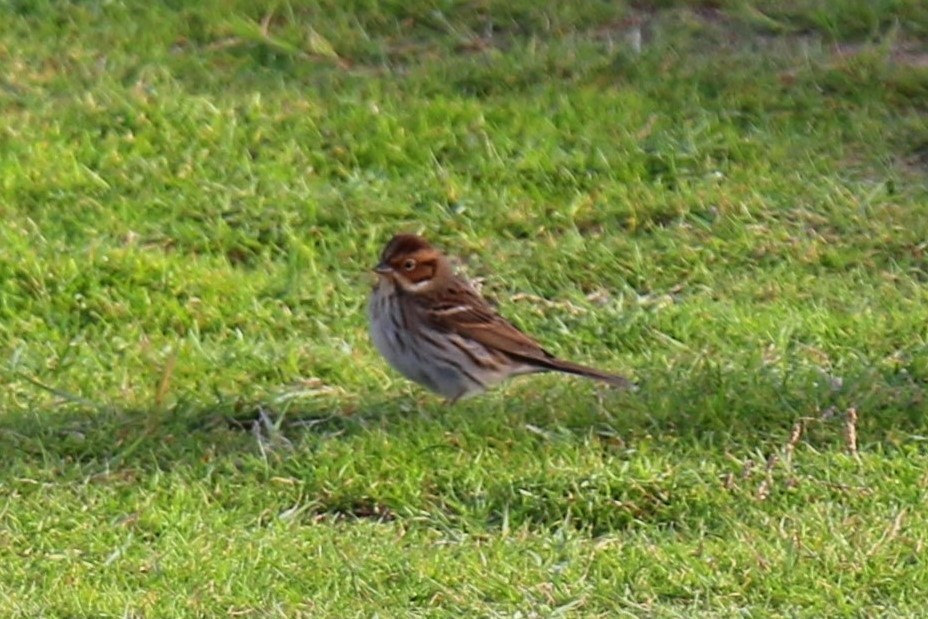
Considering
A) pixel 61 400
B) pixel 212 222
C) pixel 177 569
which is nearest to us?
pixel 177 569

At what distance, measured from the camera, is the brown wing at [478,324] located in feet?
23.2

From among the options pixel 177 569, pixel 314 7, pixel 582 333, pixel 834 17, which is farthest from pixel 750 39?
pixel 177 569

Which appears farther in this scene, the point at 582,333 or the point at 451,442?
the point at 582,333

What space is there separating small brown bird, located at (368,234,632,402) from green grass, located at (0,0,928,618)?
0.11 metres

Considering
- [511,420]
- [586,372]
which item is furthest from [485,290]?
[511,420]

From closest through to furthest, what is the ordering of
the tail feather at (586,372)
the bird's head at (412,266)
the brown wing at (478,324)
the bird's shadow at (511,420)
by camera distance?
the bird's shadow at (511,420)
the tail feather at (586,372)
the brown wing at (478,324)
the bird's head at (412,266)

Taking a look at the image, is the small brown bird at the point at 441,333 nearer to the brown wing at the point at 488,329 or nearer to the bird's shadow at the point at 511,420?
the brown wing at the point at 488,329

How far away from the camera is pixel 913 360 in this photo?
7.20 m

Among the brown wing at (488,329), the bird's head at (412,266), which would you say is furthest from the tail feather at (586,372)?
the bird's head at (412,266)

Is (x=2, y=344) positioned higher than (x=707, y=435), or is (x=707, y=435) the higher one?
(x=707, y=435)

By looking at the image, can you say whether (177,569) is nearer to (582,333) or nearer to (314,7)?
(582,333)

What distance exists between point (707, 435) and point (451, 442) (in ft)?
2.60

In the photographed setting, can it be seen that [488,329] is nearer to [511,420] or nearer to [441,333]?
[441,333]

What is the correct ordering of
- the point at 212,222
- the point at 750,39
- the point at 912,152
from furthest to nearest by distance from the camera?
the point at 750,39 < the point at 912,152 < the point at 212,222
